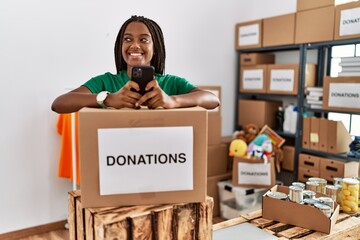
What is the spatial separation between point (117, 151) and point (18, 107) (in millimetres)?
2015

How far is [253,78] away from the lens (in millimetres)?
3414

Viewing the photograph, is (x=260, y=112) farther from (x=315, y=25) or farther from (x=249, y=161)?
(x=315, y=25)

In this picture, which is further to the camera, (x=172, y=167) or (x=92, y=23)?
(x=92, y=23)

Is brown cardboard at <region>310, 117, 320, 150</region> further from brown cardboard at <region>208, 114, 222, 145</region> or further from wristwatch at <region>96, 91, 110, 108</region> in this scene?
wristwatch at <region>96, 91, 110, 108</region>

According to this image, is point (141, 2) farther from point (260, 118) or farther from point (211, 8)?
point (260, 118)

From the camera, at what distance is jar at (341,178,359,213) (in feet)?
5.37

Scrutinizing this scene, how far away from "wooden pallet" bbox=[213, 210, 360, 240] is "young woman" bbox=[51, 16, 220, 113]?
67 centimetres

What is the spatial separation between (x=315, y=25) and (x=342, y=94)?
0.63 meters

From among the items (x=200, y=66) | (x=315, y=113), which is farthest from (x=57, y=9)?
(x=315, y=113)

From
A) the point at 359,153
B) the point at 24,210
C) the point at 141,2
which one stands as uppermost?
the point at 141,2

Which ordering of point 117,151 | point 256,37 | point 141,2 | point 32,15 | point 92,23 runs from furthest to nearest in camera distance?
point 256,37
point 141,2
point 92,23
point 32,15
point 117,151

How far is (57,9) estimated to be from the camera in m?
2.59

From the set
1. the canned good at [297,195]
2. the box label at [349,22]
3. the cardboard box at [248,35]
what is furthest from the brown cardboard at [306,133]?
the canned good at [297,195]

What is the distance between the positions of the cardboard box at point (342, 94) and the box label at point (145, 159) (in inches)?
82.5
